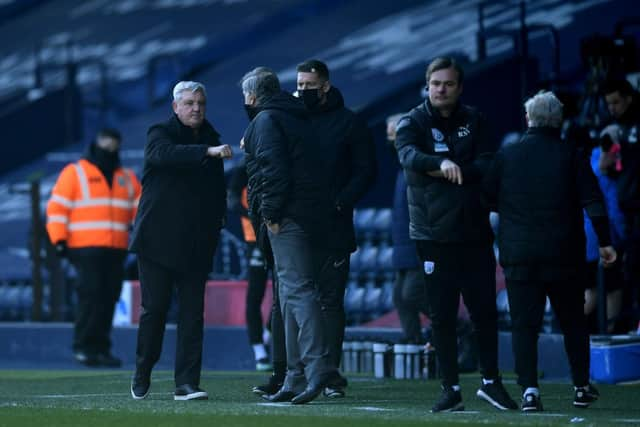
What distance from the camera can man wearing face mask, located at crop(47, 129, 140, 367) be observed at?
14258mm

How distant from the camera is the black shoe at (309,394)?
8797mm

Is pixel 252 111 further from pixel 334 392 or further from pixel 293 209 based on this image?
pixel 334 392

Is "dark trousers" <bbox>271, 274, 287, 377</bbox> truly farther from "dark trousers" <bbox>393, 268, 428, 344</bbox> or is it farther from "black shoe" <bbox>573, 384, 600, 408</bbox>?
"dark trousers" <bbox>393, 268, 428, 344</bbox>

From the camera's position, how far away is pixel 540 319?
8.63 m

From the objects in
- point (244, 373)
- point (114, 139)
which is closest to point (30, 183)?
point (114, 139)

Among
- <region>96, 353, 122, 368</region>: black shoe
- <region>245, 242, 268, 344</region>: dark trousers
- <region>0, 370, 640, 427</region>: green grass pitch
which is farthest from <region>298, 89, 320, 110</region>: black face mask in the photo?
<region>96, 353, 122, 368</region>: black shoe

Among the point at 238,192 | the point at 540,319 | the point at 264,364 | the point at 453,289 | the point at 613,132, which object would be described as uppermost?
the point at 613,132

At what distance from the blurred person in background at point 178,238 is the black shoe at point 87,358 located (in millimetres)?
4771

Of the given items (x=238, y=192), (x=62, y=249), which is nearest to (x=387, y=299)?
(x=238, y=192)

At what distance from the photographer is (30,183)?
16250mm

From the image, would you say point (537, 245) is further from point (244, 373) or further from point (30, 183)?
point (30, 183)

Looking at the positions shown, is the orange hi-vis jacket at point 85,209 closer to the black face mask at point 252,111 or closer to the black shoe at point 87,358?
the black shoe at point 87,358

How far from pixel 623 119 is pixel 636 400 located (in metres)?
3.28

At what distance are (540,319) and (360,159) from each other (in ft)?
5.70
